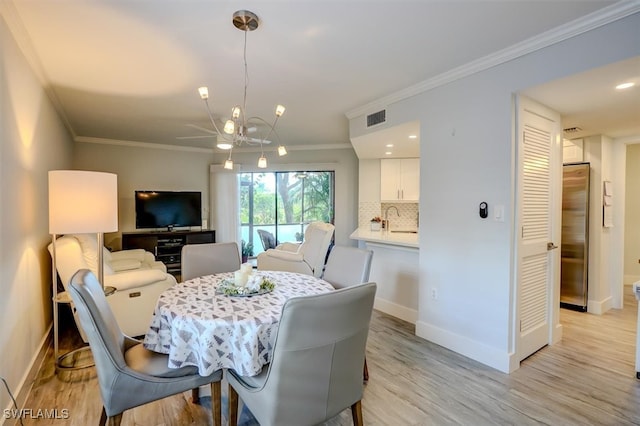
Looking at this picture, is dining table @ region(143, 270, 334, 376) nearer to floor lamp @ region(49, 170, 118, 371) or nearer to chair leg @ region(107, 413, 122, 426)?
chair leg @ region(107, 413, 122, 426)

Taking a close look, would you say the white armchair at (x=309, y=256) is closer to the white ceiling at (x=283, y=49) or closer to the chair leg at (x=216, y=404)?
the white ceiling at (x=283, y=49)

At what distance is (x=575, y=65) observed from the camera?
82.0 inches

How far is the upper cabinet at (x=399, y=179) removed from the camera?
5.14m

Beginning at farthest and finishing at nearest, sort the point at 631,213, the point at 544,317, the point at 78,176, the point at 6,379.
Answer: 1. the point at 631,213
2. the point at 544,317
3. the point at 78,176
4. the point at 6,379

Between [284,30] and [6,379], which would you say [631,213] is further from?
[6,379]

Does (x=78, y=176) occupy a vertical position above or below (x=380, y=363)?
above

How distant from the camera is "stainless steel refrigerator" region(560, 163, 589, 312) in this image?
12.9 feet

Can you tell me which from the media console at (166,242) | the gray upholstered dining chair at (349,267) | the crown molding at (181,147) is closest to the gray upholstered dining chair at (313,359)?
the gray upholstered dining chair at (349,267)

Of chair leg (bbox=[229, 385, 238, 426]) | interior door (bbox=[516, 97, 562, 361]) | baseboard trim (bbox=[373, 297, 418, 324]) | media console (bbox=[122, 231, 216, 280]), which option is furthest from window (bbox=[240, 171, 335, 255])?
chair leg (bbox=[229, 385, 238, 426])

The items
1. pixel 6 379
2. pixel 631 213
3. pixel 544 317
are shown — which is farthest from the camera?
pixel 631 213

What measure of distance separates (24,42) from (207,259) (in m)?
1.98

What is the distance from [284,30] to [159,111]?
252cm

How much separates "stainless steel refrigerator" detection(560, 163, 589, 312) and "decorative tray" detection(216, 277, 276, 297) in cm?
404

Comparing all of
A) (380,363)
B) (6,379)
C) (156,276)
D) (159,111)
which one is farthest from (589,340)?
(159,111)
